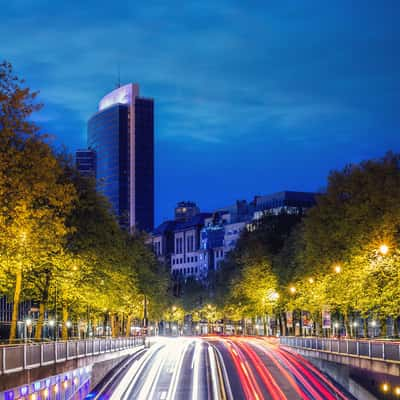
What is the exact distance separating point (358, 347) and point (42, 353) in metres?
24.8

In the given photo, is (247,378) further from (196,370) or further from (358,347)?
(358,347)

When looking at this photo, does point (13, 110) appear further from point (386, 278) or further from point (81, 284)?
point (386, 278)

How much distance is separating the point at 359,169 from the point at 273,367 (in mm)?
21677

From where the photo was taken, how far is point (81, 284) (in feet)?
247

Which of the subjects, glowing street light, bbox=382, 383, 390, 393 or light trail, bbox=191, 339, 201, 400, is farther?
light trail, bbox=191, 339, 201, 400

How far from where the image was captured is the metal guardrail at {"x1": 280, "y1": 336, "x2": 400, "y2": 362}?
50.7 m

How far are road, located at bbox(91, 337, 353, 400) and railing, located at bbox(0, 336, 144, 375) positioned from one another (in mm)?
4969

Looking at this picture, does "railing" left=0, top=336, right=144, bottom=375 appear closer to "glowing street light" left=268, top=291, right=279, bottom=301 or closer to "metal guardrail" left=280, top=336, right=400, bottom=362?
"metal guardrail" left=280, top=336, right=400, bottom=362

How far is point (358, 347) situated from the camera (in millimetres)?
59781

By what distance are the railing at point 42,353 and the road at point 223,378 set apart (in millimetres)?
4969

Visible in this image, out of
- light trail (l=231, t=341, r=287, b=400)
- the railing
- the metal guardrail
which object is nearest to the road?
light trail (l=231, t=341, r=287, b=400)

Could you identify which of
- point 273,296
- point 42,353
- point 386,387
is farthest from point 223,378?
point 273,296

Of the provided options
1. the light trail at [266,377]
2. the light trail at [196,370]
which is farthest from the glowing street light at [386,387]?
the light trail at [196,370]

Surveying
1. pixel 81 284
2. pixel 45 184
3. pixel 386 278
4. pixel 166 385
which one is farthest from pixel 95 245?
pixel 45 184
